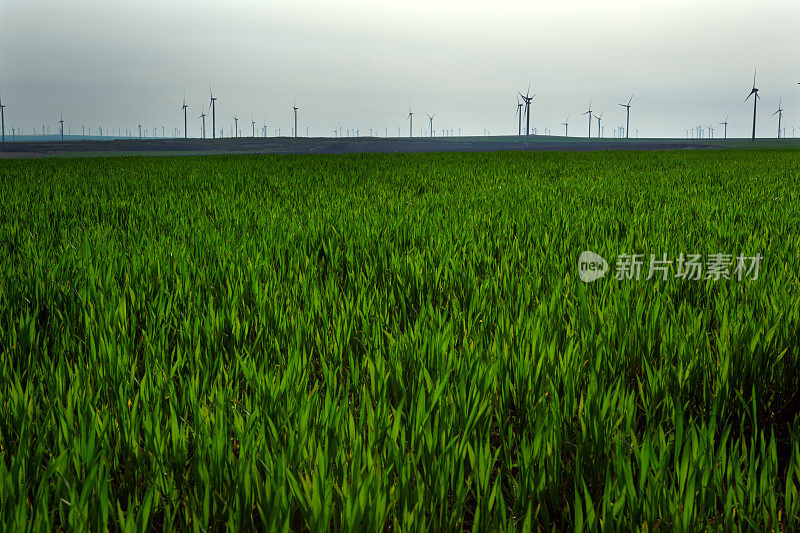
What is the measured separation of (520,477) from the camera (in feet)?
4.16

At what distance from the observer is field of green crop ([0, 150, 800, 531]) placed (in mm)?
1135

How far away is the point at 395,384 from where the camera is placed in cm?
175

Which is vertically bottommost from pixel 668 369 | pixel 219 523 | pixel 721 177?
pixel 219 523

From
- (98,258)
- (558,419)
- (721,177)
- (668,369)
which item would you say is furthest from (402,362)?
(721,177)

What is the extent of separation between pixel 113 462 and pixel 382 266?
2.21m

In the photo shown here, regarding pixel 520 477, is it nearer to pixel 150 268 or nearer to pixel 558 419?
pixel 558 419

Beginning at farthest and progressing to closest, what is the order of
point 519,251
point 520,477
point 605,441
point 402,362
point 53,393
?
point 519,251, point 402,362, point 53,393, point 605,441, point 520,477

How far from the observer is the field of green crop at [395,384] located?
1.13 meters

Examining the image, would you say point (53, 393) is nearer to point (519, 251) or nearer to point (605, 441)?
point (605, 441)

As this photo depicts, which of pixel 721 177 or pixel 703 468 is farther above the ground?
pixel 721 177

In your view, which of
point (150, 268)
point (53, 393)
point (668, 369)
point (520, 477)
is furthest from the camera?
point (150, 268)

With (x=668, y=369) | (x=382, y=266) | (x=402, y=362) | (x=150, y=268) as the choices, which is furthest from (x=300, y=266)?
(x=668, y=369)

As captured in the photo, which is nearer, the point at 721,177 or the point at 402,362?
the point at 402,362

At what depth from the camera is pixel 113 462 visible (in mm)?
1320
